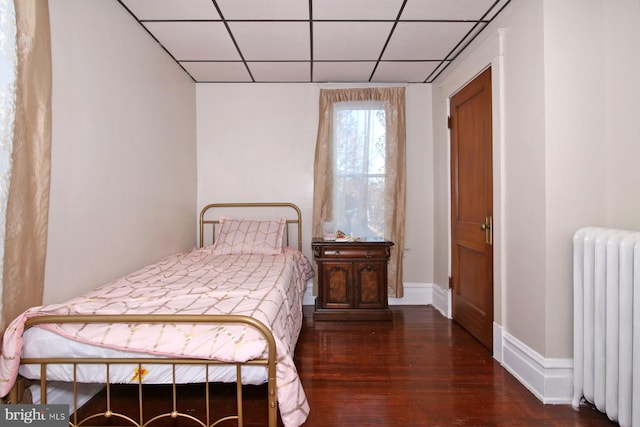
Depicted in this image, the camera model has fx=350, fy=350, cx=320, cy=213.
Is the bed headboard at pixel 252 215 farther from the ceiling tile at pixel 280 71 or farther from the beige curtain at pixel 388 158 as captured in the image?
the ceiling tile at pixel 280 71

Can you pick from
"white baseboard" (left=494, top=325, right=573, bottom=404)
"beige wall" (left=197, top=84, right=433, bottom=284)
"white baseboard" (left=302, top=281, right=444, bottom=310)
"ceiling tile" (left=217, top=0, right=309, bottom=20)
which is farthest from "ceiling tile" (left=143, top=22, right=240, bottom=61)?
"white baseboard" (left=494, top=325, right=573, bottom=404)

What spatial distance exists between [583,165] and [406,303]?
235 centimetres

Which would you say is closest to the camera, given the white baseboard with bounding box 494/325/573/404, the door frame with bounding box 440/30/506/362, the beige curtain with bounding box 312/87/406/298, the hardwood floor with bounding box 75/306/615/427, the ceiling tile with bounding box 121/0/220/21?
the hardwood floor with bounding box 75/306/615/427

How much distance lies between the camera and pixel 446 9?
2336mm

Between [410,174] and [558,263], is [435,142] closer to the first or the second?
[410,174]

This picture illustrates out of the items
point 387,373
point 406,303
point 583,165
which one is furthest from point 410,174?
point 387,373

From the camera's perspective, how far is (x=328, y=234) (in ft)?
12.0

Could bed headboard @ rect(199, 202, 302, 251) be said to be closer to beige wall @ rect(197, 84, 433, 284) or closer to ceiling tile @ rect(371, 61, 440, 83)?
beige wall @ rect(197, 84, 433, 284)

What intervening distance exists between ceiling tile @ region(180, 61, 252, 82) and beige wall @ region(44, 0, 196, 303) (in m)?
0.20

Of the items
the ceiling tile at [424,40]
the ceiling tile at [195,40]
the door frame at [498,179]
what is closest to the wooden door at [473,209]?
the door frame at [498,179]

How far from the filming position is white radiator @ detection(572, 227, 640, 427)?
59.4 inches

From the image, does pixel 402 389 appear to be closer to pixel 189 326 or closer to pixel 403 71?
pixel 189 326

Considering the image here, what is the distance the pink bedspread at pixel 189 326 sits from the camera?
4.50 ft

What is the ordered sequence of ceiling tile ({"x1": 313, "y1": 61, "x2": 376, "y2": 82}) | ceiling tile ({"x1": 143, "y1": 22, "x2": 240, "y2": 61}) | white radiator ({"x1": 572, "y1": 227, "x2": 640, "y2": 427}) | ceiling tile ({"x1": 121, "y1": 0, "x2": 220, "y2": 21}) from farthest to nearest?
ceiling tile ({"x1": 313, "y1": 61, "x2": 376, "y2": 82}) < ceiling tile ({"x1": 143, "y1": 22, "x2": 240, "y2": 61}) < ceiling tile ({"x1": 121, "y1": 0, "x2": 220, "y2": 21}) < white radiator ({"x1": 572, "y1": 227, "x2": 640, "y2": 427})
